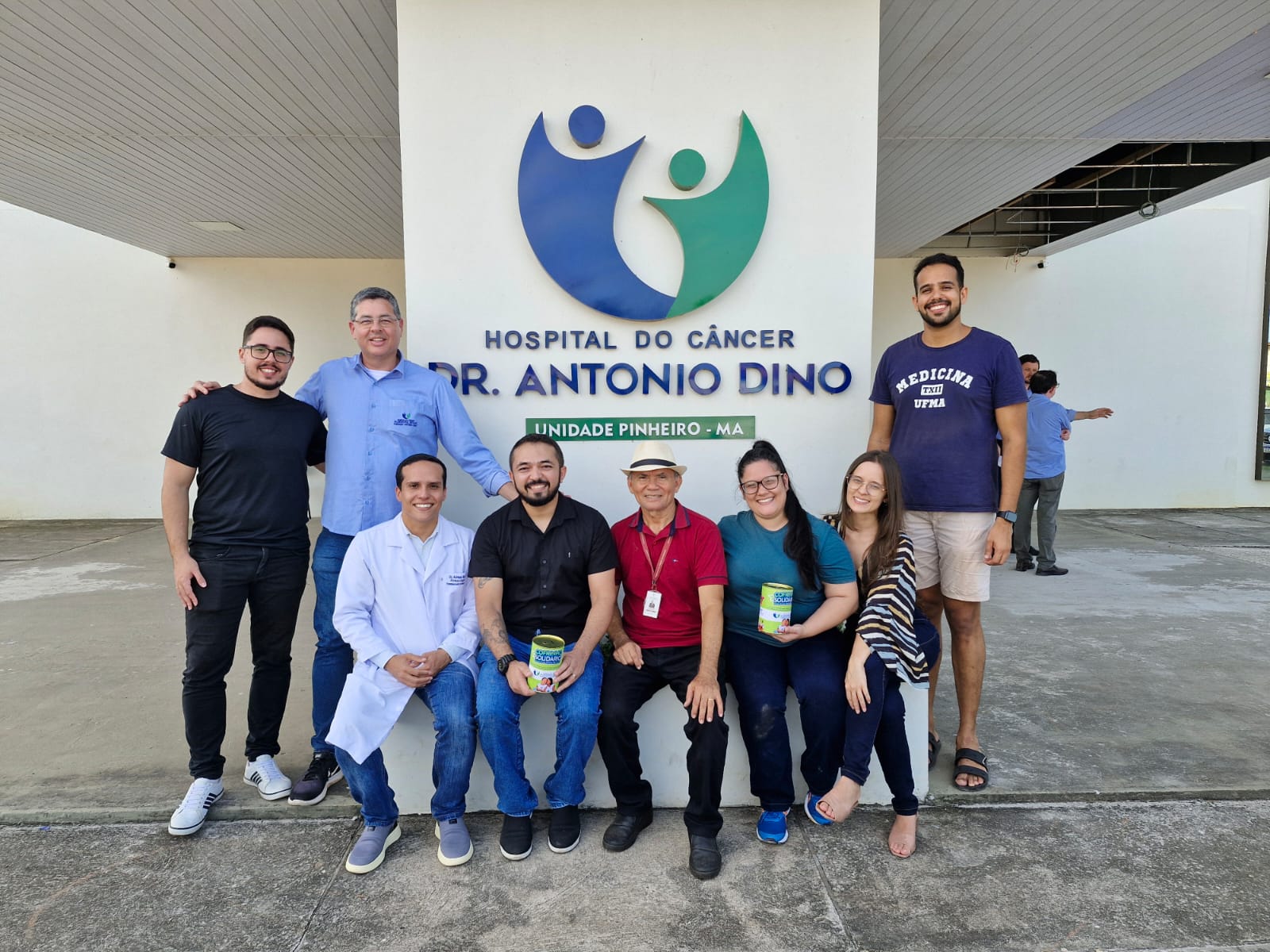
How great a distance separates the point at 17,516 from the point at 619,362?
934 centimetres

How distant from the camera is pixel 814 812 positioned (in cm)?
259

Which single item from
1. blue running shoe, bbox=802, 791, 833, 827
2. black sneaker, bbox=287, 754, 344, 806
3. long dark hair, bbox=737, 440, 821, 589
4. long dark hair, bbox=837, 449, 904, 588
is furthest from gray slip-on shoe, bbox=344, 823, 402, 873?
long dark hair, bbox=837, 449, 904, 588

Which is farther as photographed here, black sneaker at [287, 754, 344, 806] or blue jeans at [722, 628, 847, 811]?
black sneaker at [287, 754, 344, 806]

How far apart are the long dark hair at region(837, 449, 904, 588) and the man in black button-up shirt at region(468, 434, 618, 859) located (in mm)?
896

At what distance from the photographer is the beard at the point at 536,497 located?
2.68 m

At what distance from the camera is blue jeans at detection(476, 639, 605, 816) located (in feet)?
8.33

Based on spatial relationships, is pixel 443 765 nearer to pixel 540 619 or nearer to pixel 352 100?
pixel 540 619

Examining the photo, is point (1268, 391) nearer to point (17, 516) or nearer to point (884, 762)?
point (884, 762)

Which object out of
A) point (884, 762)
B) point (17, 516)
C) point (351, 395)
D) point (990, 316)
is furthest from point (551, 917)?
point (17, 516)

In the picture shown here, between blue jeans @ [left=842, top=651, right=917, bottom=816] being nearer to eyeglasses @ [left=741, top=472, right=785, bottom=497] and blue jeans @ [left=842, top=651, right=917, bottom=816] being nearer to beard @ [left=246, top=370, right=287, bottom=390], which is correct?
eyeglasses @ [left=741, top=472, right=785, bottom=497]

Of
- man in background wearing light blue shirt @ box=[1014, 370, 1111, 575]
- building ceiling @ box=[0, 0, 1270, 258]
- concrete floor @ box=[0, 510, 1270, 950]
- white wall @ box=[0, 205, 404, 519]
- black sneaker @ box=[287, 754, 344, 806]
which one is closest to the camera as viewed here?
concrete floor @ box=[0, 510, 1270, 950]

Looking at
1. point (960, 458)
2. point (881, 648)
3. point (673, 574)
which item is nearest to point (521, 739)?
point (673, 574)

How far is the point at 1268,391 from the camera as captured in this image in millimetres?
9508

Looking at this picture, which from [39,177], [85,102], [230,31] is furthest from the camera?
[39,177]
